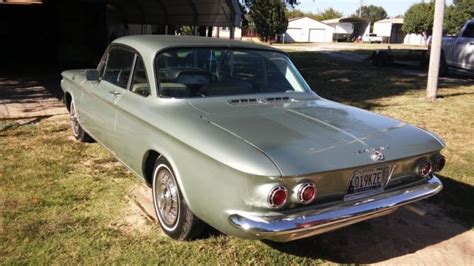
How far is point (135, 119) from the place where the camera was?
4312 mm

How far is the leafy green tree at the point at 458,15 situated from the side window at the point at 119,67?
187ft

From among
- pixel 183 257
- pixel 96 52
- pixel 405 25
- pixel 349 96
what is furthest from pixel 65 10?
pixel 405 25

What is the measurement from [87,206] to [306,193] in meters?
2.40

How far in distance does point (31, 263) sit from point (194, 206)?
49.4 inches

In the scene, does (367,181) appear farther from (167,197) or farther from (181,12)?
(181,12)

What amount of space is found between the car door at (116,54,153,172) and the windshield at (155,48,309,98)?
0.21 m

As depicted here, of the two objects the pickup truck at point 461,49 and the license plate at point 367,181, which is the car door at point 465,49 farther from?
the license plate at point 367,181

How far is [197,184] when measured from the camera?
342 centimetres

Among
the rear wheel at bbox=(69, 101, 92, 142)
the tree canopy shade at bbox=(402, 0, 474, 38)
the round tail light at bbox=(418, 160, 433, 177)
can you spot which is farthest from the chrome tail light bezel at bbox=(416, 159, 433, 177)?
the tree canopy shade at bbox=(402, 0, 474, 38)

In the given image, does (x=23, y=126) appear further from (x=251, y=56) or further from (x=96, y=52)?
(x=96, y=52)

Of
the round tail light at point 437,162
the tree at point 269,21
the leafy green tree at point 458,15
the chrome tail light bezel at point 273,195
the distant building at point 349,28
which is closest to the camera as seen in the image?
the chrome tail light bezel at point 273,195

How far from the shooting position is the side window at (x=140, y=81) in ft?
14.2

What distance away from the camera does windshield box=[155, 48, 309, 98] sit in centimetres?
430

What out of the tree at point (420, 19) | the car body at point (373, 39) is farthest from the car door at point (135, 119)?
the car body at point (373, 39)
